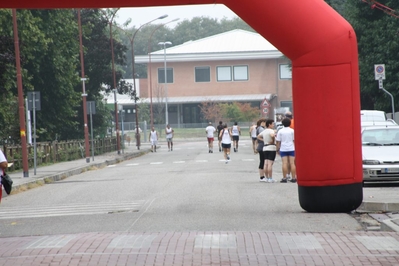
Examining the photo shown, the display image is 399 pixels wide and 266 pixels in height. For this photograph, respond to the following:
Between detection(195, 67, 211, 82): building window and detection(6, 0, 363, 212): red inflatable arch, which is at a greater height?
detection(195, 67, 211, 82): building window

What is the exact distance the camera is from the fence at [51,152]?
33.8 meters

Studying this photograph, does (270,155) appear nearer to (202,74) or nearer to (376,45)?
(376,45)

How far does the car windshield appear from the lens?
21.7 meters

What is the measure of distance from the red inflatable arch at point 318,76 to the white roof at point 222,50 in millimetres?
72878

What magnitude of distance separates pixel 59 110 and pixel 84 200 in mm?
28071

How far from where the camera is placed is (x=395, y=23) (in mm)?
38781

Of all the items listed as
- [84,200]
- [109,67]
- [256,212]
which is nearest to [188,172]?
[84,200]

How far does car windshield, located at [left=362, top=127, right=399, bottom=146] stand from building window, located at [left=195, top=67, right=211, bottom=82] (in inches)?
2636

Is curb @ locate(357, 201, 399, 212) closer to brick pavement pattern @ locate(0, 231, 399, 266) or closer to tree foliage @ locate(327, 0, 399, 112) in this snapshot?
brick pavement pattern @ locate(0, 231, 399, 266)

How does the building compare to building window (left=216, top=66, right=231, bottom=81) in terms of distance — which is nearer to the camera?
the building

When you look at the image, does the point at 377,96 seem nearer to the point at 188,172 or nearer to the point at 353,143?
the point at 188,172

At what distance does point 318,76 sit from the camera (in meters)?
11.4

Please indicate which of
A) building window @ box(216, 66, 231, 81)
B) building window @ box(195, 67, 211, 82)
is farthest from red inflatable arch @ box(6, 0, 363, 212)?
building window @ box(195, 67, 211, 82)

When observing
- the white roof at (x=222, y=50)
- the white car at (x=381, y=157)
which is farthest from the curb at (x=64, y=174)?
the white roof at (x=222, y=50)
